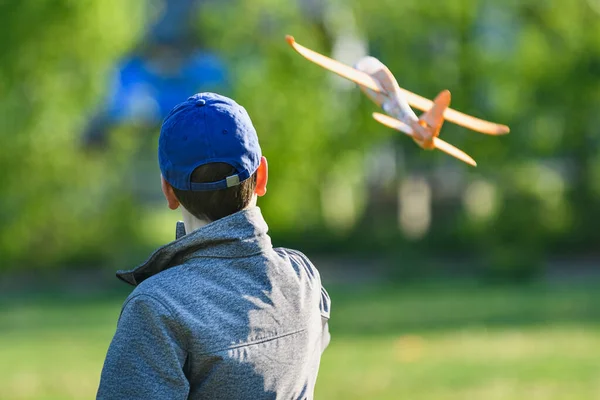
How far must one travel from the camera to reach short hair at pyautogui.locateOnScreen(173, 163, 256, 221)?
1.76m

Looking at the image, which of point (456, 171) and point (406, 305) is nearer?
point (406, 305)

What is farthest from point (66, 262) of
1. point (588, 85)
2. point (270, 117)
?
point (588, 85)

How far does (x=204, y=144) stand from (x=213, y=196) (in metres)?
0.10

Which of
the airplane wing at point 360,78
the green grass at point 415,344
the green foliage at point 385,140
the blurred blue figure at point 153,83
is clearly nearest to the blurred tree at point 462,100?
the green foliage at point 385,140

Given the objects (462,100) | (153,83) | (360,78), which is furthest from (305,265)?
(153,83)

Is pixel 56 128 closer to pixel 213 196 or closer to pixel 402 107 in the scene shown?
pixel 402 107

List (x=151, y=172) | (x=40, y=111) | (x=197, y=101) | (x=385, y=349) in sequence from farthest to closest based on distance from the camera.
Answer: (x=151, y=172) < (x=40, y=111) < (x=385, y=349) < (x=197, y=101)

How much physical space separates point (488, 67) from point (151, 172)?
976cm

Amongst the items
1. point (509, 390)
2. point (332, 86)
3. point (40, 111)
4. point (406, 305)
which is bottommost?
point (509, 390)

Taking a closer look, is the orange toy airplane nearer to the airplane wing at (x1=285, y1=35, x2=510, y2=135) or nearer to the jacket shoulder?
the airplane wing at (x1=285, y1=35, x2=510, y2=135)

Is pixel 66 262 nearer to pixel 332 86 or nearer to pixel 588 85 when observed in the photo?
pixel 332 86

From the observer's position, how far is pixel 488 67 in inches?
609

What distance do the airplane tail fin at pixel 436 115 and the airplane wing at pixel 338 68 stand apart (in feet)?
0.37

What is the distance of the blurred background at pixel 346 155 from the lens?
1269cm
